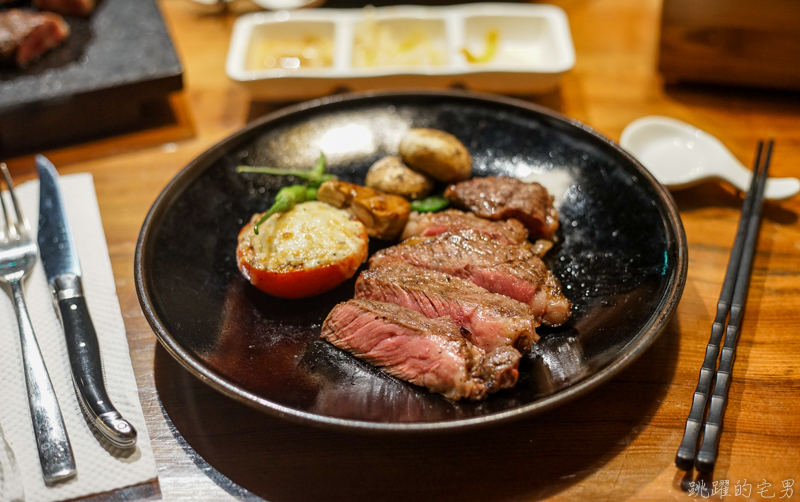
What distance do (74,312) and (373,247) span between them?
130cm

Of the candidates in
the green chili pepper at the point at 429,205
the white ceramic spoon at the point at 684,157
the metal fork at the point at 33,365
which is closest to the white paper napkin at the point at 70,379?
the metal fork at the point at 33,365

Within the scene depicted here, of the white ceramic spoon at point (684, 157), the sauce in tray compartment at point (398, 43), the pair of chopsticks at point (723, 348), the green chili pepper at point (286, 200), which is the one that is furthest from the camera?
the sauce in tray compartment at point (398, 43)

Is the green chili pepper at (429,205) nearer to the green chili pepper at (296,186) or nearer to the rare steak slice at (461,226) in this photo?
the rare steak slice at (461,226)

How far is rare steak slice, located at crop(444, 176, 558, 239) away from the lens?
2.60m

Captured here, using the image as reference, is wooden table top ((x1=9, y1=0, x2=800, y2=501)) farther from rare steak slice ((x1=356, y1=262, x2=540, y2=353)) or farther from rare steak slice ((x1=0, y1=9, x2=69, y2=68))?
rare steak slice ((x1=0, y1=9, x2=69, y2=68))

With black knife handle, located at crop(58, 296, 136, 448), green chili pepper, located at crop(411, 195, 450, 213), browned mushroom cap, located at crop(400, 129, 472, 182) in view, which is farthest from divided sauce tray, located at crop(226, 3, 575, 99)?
black knife handle, located at crop(58, 296, 136, 448)

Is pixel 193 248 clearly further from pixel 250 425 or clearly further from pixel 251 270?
pixel 250 425

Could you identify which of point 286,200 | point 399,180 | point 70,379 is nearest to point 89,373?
point 70,379

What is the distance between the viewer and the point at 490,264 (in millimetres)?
2371

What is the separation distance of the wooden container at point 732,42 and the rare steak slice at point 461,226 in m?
2.17

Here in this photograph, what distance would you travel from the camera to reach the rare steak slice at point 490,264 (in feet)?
7.38

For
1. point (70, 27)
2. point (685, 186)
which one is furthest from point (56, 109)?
point (685, 186)

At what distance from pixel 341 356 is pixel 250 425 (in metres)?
0.42

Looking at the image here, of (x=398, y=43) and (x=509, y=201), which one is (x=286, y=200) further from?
(x=398, y=43)
